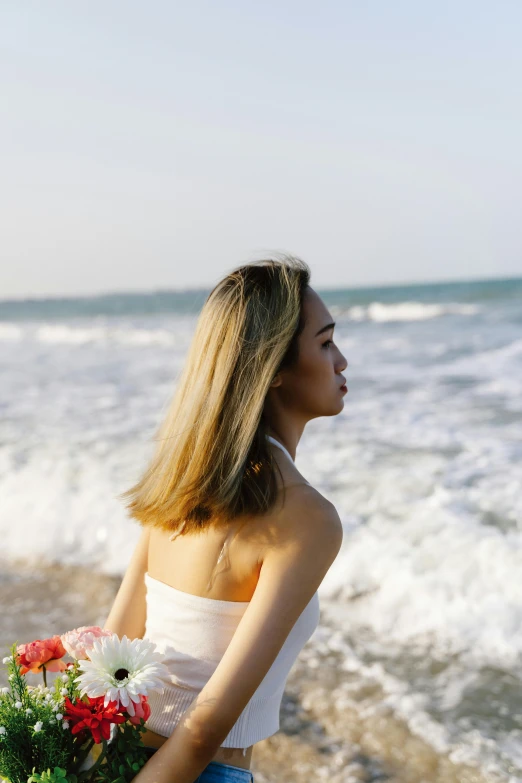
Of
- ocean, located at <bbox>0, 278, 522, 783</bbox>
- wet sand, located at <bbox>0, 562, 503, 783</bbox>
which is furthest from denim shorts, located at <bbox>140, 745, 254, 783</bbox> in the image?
ocean, located at <bbox>0, 278, 522, 783</bbox>

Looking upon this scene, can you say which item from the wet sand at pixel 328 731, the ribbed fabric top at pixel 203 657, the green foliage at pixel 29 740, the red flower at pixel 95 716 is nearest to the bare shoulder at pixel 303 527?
the ribbed fabric top at pixel 203 657

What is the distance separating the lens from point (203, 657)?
6.33ft

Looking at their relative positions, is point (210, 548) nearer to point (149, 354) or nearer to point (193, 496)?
point (193, 496)

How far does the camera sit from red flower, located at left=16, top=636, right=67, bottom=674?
72.9 inches

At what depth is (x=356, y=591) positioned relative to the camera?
4.71 meters

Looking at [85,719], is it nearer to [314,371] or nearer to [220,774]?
[220,774]

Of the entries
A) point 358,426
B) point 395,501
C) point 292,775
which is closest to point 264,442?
point 292,775

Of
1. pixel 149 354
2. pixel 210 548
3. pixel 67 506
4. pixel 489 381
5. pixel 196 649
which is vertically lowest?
pixel 149 354

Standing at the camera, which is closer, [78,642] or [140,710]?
[140,710]

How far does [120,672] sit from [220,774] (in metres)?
0.42

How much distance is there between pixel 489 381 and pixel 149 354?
1043 centimetres

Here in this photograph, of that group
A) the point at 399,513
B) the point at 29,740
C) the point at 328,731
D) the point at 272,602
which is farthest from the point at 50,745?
the point at 399,513

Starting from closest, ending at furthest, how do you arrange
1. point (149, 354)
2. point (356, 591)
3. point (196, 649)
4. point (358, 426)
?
point (196, 649) < point (356, 591) < point (358, 426) < point (149, 354)

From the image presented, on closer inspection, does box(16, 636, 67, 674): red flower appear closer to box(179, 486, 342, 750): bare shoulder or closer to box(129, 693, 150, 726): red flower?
box(129, 693, 150, 726): red flower
